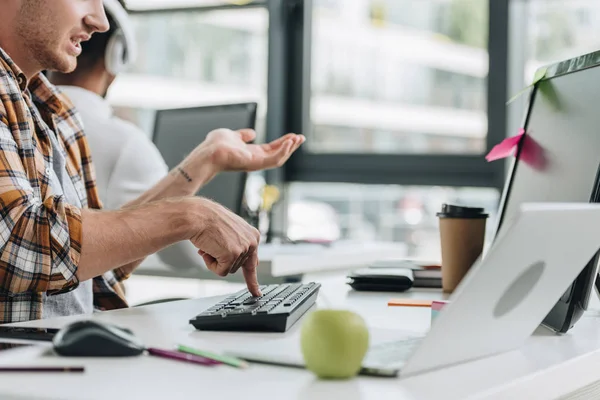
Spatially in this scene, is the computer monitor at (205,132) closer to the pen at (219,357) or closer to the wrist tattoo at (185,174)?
the wrist tattoo at (185,174)

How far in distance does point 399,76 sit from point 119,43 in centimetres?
175

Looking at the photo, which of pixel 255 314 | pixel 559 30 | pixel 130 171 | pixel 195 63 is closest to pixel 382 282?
pixel 255 314

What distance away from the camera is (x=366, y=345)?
79 centimetres

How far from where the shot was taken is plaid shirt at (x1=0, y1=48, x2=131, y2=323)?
1150mm

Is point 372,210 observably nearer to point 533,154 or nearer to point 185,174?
point 185,174

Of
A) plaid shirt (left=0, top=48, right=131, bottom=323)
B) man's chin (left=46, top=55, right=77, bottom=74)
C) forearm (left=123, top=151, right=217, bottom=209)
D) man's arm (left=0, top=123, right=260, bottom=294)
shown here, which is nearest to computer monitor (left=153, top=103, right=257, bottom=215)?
forearm (left=123, top=151, right=217, bottom=209)

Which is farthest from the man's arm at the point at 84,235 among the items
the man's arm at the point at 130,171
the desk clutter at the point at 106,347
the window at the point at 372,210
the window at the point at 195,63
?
the window at the point at 195,63

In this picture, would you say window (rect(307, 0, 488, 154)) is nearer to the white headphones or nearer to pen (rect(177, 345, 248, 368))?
the white headphones

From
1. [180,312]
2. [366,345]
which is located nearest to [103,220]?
[180,312]

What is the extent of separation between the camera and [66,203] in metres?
1.20

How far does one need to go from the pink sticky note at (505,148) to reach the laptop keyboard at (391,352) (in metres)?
0.56

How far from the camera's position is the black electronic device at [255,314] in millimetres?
1008

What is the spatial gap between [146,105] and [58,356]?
342 centimetres

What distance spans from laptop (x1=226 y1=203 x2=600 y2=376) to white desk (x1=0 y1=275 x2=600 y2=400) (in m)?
0.02
